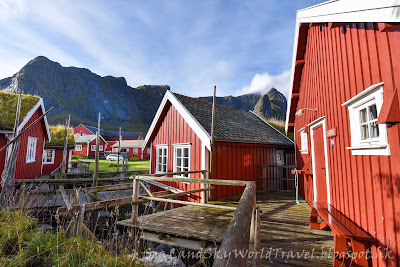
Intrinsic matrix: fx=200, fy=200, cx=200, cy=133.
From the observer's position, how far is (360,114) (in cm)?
379

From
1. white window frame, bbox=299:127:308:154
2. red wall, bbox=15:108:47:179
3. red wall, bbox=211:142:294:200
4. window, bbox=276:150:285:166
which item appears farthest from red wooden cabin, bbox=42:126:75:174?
white window frame, bbox=299:127:308:154

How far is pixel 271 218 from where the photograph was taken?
216 inches

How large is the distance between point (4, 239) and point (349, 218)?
21.7 feet

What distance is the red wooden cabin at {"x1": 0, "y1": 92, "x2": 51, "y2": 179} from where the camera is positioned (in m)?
8.74

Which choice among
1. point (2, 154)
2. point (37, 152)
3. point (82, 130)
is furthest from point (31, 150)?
point (82, 130)

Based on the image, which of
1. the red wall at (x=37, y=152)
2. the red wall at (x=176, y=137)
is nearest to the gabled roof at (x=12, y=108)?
the red wall at (x=37, y=152)

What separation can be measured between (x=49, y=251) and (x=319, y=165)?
682 centimetres

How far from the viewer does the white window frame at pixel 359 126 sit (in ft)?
9.65

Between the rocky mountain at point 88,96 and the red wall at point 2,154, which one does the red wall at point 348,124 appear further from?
the rocky mountain at point 88,96

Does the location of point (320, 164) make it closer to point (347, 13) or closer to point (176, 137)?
point (347, 13)

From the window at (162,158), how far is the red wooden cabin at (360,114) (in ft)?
23.2

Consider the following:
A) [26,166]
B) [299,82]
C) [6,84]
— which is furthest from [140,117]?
[299,82]

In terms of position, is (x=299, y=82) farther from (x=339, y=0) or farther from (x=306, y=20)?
(x=339, y=0)

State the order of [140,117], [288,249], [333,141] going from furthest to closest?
[140,117]
[333,141]
[288,249]
